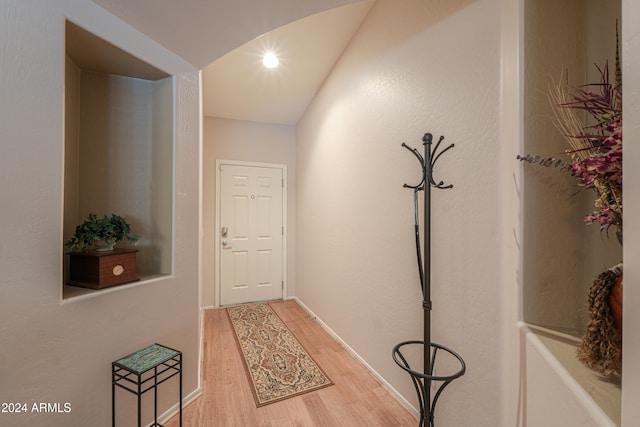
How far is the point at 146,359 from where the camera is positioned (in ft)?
4.43

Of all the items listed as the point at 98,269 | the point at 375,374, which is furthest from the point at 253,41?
the point at 375,374

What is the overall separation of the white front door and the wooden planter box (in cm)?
232

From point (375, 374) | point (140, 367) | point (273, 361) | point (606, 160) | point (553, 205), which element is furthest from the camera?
point (273, 361)

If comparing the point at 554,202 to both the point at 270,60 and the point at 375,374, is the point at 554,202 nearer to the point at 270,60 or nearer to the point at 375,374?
the point at 375,374

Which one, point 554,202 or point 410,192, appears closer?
point 554,202

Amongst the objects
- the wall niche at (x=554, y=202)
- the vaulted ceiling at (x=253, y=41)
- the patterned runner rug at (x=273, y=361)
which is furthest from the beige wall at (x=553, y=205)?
the patterned runner rug at (x=273, y=361)

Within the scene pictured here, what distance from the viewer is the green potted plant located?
1.35m

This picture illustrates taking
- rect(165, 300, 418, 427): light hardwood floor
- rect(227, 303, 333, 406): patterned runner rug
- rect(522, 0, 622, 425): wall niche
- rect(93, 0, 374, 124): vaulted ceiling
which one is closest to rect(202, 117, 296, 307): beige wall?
rect(93, 0, 374, 124): vaulted ceiling

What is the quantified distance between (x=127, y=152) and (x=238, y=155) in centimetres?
215

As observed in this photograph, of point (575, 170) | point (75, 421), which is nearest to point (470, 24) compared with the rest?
point (575, 170)

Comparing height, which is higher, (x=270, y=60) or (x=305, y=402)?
(x=270, y=60)

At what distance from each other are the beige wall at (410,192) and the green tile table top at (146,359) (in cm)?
136

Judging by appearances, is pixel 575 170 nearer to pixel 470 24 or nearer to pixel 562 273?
pixel 562 273

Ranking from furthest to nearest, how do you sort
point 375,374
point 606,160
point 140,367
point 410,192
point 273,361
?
point 273,361 → point 375,374 → point 410,192 → point 140,367 → point 606,160
